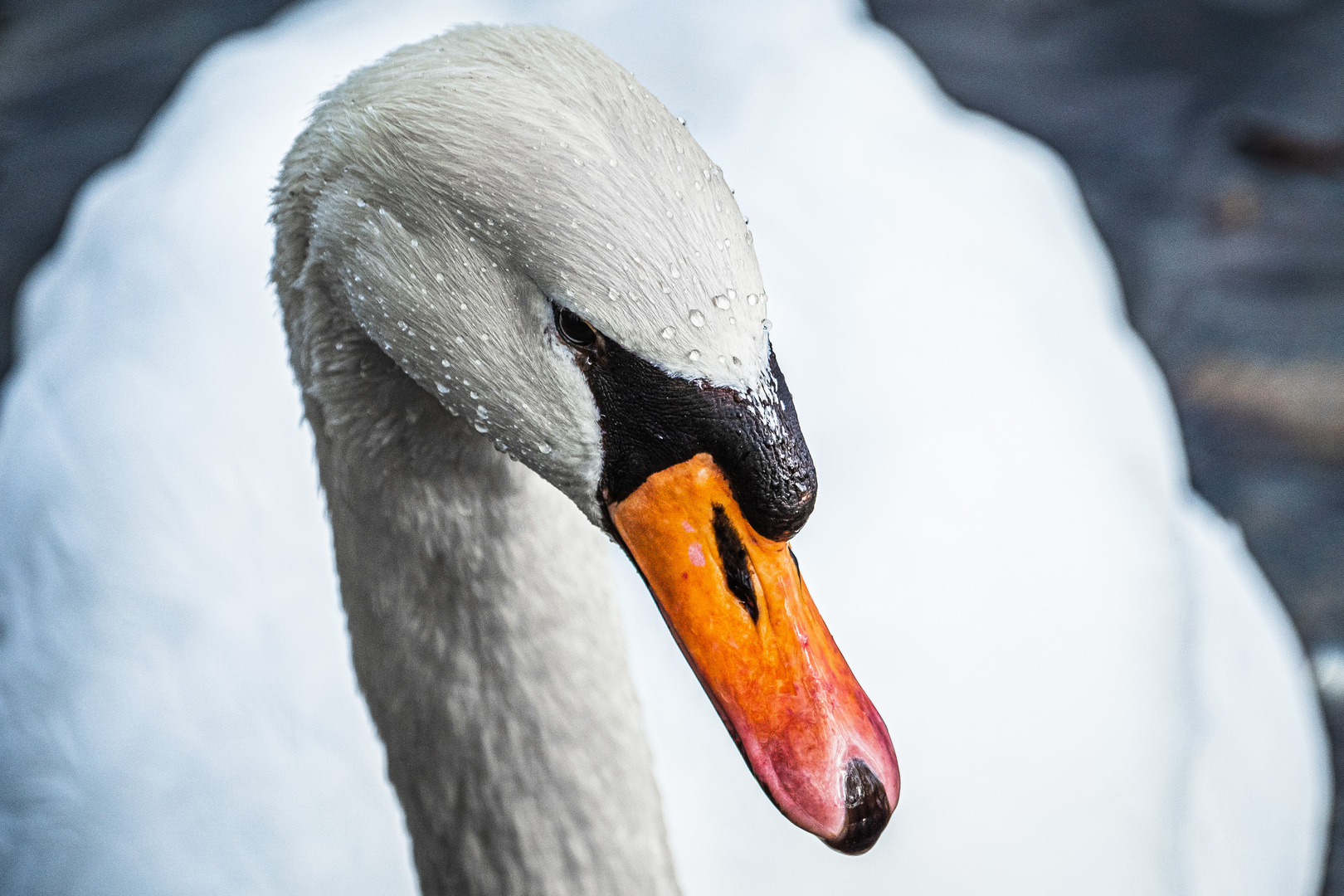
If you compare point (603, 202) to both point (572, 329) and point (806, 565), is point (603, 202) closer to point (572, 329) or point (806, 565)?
point (572, 329)

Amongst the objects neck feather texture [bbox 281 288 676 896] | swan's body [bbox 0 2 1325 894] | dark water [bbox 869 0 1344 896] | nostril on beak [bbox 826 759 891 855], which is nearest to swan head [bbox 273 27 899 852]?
nostril on beak [bbox 826 759 891 855]

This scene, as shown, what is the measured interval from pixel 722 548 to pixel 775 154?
1.50 m

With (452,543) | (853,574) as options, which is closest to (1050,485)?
(853,574)

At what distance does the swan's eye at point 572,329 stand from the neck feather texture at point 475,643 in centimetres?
28

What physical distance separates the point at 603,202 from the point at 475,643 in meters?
0.62

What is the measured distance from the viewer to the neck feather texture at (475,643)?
1461 mm

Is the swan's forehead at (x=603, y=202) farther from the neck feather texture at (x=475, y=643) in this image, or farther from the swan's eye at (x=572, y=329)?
the neck feather texture at (x=475, y=643)

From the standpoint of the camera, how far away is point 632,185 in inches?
44.4

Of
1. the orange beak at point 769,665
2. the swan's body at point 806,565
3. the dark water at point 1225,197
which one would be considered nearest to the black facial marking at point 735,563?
the orange beak at point 769,665

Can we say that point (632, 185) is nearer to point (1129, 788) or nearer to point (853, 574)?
point (853, 574)

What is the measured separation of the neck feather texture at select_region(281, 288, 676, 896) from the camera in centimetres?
146

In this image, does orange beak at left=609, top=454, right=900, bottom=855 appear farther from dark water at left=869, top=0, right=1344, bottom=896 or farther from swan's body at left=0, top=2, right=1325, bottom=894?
dark water at left=869, top=0, right=1344, bottom=896

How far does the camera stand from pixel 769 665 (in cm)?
126

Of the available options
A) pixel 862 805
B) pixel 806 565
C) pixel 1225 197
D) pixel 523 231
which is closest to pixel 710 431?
pixel 523 231
